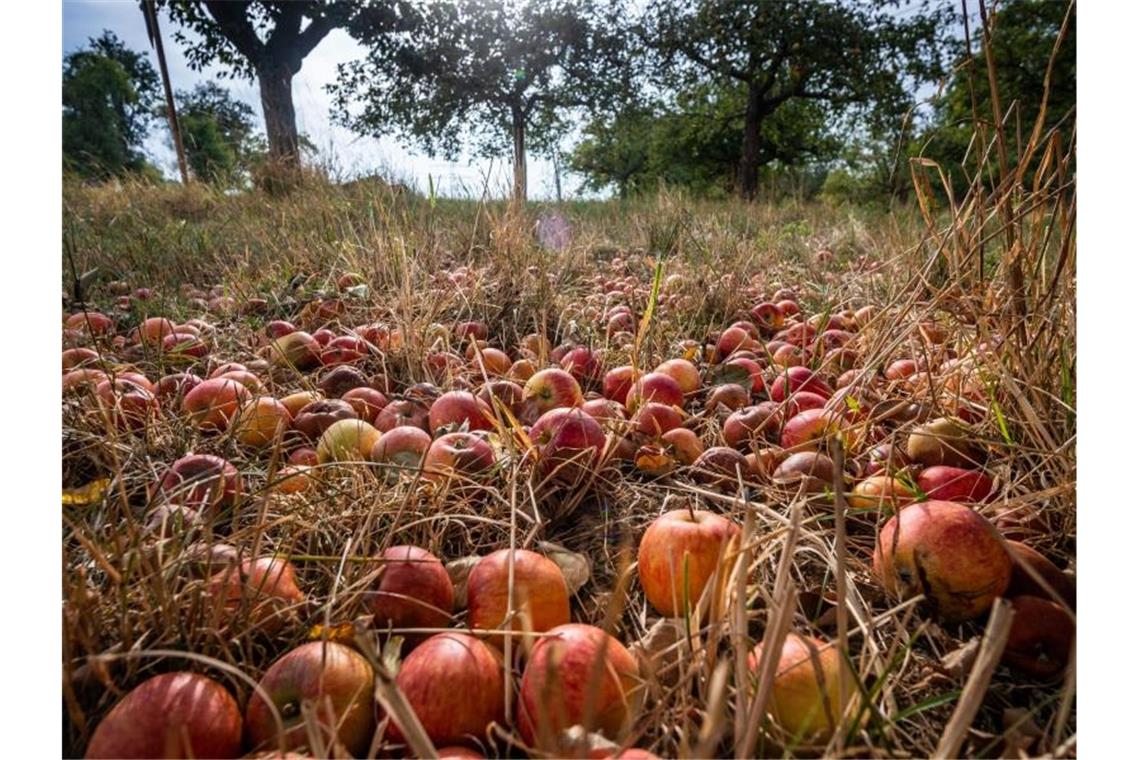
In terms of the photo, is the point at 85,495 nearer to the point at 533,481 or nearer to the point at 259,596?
the point at 259,596

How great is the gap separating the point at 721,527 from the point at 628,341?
5.25 feet

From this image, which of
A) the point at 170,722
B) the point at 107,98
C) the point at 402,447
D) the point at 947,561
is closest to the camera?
the point at 170,722

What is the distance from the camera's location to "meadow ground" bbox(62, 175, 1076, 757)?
0.81 m

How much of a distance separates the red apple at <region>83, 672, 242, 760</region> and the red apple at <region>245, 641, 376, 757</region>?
3 cm

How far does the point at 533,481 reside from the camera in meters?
1.42

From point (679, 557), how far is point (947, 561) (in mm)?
425

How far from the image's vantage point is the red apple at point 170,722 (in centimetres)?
74

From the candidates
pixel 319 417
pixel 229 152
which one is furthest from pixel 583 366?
pixel 229 152

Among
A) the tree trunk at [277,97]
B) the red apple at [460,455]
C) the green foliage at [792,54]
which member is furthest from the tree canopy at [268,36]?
the red apple at [460,455]

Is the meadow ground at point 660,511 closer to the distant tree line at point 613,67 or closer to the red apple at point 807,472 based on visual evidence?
the red apple at point 807,472

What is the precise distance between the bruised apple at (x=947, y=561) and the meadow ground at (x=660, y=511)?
0.18 feet

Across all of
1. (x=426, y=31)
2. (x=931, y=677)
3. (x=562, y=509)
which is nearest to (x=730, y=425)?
(x=562, y=509)

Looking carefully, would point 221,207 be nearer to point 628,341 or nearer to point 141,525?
point 628,341

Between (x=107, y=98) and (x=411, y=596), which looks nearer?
(x=411, y=596)
